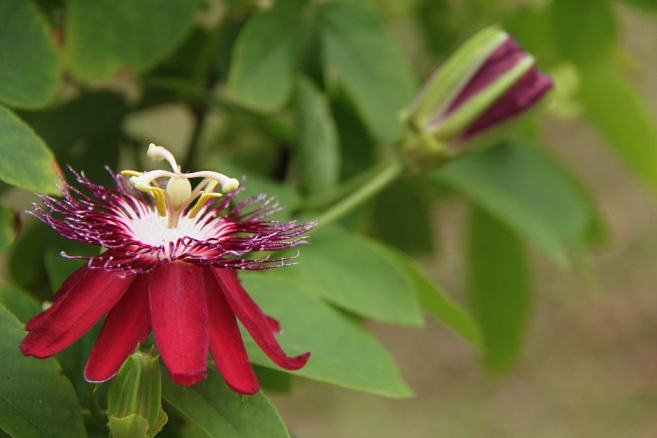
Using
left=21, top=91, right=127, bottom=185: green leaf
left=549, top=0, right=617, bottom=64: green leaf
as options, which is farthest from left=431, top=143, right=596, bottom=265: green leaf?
left=21, top=91, right=127, bottom=185: green leaf

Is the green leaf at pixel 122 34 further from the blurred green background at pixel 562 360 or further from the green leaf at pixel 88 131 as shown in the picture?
the blurred green background at pixel 562 360

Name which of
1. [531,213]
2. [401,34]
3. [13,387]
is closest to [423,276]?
[531,213]

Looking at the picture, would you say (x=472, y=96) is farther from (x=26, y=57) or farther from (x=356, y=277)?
(x=26, y=57)

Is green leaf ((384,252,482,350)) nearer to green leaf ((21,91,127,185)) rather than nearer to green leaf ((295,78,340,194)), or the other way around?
green leaf ((295,78,340,194))

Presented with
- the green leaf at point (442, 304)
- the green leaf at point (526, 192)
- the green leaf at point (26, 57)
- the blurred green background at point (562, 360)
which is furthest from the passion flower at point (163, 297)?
the blurred green background at point (562, 360)

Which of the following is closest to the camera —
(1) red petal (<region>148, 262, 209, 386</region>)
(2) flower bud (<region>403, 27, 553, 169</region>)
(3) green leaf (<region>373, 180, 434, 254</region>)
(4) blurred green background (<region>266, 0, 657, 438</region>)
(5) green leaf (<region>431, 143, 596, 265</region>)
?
(1) red petal (<region>148, 262, 209, 386</region>)

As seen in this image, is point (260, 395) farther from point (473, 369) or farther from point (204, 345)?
point (473, 369)

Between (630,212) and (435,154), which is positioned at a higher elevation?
(630,212)
